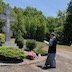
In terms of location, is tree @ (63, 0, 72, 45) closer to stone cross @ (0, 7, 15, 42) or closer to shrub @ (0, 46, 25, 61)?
stone cross @ (0, 7, 15, 42)

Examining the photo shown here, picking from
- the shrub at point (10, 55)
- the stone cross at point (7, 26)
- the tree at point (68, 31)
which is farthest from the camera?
the tree at point (68, 31)

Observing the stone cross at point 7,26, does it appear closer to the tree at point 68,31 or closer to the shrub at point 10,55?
the shrub at point 10,55

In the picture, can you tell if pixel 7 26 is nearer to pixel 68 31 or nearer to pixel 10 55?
pixel 10 55

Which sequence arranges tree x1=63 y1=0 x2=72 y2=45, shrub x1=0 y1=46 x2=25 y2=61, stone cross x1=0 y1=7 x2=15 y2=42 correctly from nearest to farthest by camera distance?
shrub x1=0 y1=46 x2=25 y2=61 → stone cross x1=0 y1=7 x2=15 y2=42 → tree x1=63 y1=0 x2=72 y2=45

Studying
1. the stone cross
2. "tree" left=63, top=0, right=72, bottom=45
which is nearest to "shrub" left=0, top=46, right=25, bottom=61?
the stone cross

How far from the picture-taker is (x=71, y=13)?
4712 centimetres

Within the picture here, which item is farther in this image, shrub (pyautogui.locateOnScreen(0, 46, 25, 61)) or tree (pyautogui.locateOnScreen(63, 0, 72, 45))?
tree (pyautogui.locateOnScreen(63, 0, 72, 45))

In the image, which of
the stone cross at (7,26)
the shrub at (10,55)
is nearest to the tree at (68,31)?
the stone cross at (7,26)

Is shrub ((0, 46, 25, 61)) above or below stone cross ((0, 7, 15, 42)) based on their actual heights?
below

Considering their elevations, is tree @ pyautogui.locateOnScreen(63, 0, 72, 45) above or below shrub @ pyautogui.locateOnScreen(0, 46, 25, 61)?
above

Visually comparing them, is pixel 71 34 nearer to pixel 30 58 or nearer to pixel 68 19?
pixel 68 19

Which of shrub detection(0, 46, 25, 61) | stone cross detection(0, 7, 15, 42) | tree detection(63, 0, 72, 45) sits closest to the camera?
shrub detection(0, 46, 25, 61)

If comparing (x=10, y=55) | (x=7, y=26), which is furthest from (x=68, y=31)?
(x=10, y=55)

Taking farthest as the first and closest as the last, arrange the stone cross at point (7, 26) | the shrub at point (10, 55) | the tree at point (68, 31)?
the tree at point (68, 31) → the stone cross at point (7, 26) → the shrub at point (10, 55)
